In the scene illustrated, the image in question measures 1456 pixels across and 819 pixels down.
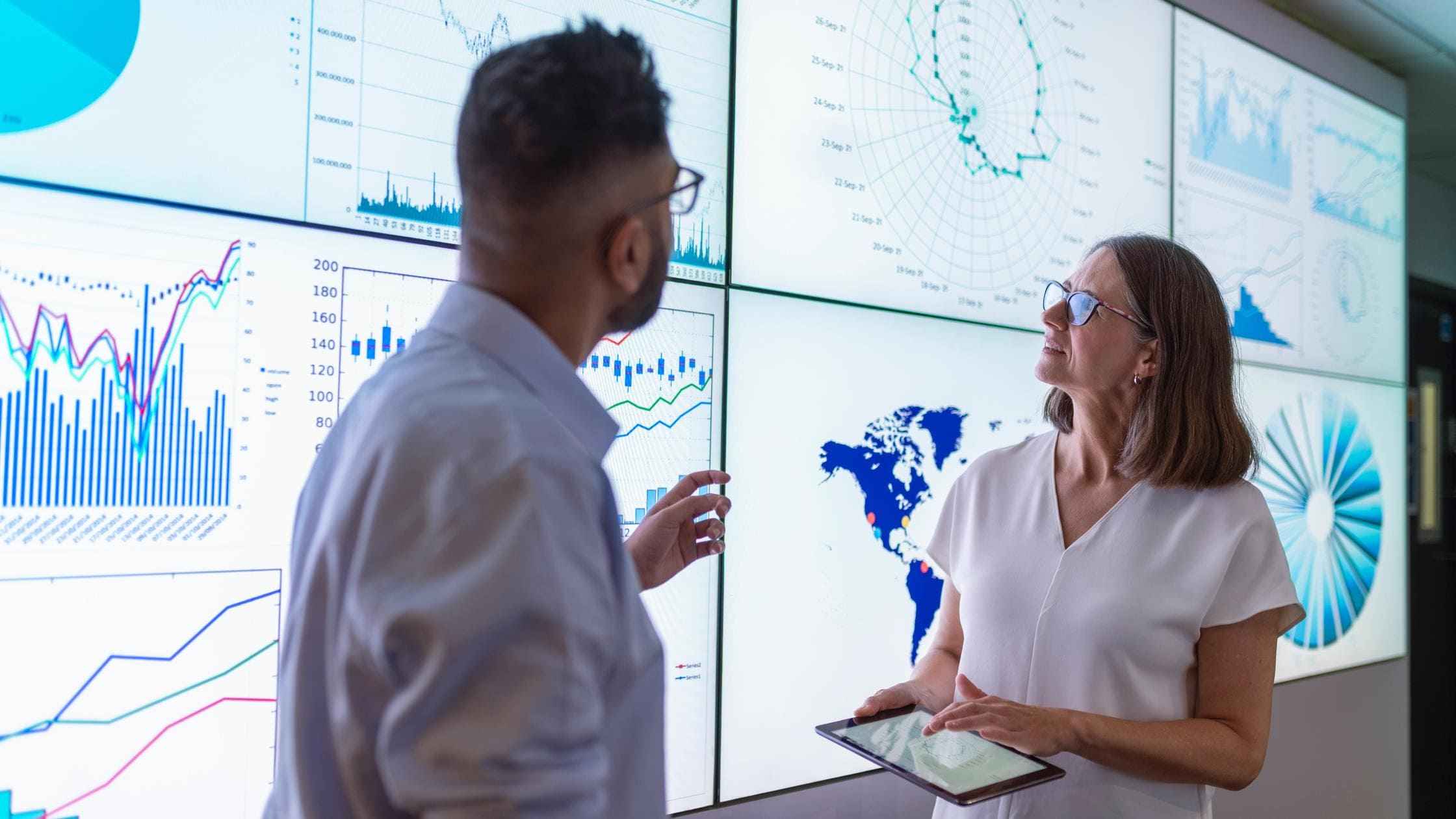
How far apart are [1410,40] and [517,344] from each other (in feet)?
12.7

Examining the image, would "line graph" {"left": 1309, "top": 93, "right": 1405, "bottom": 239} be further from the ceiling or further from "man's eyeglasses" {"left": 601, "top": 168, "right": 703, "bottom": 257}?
"man's eyeglasses" {"left": 601, "top": 168, "right": 703, "bottom": 257}

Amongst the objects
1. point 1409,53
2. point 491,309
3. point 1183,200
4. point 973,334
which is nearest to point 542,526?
point 491,309

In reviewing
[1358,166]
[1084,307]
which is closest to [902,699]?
[1084,307]

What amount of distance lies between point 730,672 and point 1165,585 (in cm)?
77

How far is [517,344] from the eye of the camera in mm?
672

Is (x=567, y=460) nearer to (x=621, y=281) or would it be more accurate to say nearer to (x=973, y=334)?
(x=621, y=281)

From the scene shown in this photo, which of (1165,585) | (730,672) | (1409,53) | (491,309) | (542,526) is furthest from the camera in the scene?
(1409,53)

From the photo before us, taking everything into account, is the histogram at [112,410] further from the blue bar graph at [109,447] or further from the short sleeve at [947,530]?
the short sleeve at [947,530]

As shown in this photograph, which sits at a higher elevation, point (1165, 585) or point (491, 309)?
point (491, 309)

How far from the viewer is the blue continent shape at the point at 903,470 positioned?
195cm

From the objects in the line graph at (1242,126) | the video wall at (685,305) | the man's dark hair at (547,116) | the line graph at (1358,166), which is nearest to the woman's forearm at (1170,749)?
the video wall at (685,305)

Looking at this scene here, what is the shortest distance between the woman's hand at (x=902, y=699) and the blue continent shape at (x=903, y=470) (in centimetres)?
53

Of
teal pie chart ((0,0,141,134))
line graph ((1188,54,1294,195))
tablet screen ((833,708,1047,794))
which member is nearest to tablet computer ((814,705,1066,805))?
tablet screen ((833,708,1047,794))

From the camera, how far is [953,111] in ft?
7.06
